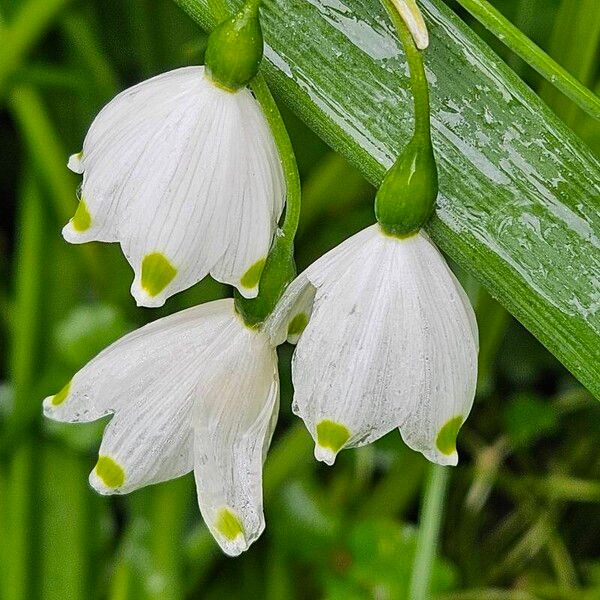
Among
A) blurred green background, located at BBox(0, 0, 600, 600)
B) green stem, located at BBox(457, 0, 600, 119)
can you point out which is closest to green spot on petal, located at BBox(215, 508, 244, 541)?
green stem, located at BBox(457, 0, 600, 119)

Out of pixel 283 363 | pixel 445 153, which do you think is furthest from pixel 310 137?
pixel 445 153

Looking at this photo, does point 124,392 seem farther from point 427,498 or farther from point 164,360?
point 427,498

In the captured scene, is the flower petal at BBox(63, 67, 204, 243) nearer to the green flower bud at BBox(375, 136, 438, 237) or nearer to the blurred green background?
the green flower bud at BBox(375, 136, 438, 237)

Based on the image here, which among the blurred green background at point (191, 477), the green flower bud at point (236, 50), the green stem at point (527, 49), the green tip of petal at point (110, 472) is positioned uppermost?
the green stem at point (527, 49)

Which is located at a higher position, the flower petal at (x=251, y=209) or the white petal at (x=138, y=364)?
the flower petal at (x=251, y=209)

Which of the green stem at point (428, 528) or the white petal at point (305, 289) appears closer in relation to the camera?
the white petal at point (305, 289)

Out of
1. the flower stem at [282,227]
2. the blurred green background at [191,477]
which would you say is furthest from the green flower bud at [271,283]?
the blurred green background at [191,477]

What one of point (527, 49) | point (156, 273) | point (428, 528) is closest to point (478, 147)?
point (527, 49)

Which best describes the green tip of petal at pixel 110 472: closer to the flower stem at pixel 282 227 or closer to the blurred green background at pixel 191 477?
the flower stem at pixel 282 227
